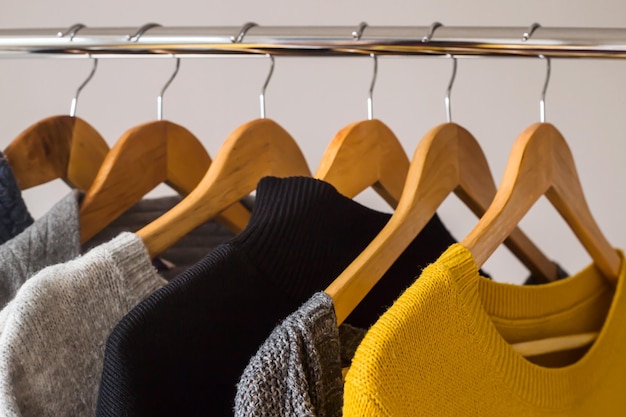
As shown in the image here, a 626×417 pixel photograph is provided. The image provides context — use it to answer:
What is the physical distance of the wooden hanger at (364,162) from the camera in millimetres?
564

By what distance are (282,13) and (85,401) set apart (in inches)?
30.9

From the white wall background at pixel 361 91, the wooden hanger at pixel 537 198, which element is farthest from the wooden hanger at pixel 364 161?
the white wall background at pixel 361 91

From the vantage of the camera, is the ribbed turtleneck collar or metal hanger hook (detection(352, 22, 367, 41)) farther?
metal hanger hook (detection(352, 22, 367, 41))

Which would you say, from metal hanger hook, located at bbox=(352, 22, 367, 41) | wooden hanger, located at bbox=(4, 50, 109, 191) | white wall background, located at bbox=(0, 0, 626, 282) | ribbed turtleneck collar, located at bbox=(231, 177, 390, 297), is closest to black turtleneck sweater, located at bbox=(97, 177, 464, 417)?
ribbed turtleneck collar, located at bbox=(231, 177, 390, 297)

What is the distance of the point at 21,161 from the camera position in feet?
1.97

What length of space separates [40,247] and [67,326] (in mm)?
110

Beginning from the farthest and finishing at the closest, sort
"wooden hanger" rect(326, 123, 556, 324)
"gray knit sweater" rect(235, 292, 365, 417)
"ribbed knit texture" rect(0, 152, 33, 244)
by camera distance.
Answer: "ribbed knit texture" rect(0, 152, 33, 244) → "wooden hanger" rect(326, 123, 556, 324) → "gray knit sweater" rect(235, 292, 365, 417)

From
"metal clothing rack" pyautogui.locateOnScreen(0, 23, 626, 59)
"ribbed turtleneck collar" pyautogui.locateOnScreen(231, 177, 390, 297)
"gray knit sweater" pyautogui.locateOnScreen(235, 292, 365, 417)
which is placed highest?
"metal clothing rack" pyautogui.locateOnScreen(0, 23, 626, 59)

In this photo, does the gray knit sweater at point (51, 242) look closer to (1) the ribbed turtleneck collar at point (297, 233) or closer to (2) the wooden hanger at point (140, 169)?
(2) the wooden hanger at point (140, 169)

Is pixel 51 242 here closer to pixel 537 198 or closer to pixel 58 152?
pixel 58 152

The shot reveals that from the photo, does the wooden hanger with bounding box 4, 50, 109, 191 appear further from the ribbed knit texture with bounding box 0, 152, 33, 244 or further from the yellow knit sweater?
the yellow knit sweater

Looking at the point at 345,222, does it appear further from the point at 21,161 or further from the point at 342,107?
the point at 342,107

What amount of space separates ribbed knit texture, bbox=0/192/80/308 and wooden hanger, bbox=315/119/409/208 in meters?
0.20

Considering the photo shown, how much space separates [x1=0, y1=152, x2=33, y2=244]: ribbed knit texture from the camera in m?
0.56
